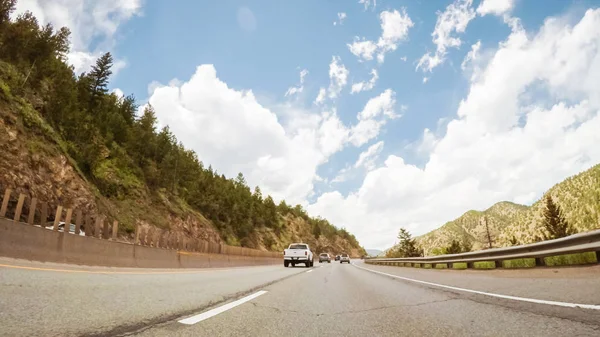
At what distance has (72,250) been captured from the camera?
1096cm

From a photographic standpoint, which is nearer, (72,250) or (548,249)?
(548,249)

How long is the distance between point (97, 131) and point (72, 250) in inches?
1704

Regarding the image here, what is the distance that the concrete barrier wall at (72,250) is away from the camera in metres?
9.18

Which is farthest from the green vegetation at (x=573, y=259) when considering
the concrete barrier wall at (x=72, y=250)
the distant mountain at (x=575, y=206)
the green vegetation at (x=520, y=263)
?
the distant mountain at (x=575, y=206)

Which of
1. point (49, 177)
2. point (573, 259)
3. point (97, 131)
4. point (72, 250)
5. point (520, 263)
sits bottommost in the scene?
point (520, 263)

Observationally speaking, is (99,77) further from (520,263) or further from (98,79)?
(520,263)

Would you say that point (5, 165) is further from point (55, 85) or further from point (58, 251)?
point (55, 85)

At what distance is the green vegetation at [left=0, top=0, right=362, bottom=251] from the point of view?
3694 centimetres

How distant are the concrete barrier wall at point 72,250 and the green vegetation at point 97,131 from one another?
18733 millimetres

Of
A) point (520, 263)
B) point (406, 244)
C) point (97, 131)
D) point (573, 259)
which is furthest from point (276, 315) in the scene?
point (406, 244)

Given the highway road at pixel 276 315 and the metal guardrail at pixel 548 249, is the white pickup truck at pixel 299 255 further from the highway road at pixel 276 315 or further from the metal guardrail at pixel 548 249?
the highway road at pixel 276 315

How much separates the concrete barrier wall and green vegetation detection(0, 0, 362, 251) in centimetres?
1873

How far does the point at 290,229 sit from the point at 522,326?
126m

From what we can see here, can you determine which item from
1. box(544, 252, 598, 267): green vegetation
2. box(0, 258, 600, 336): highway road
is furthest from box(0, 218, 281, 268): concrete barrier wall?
box(544, 252, 598, 267): green vegetation
